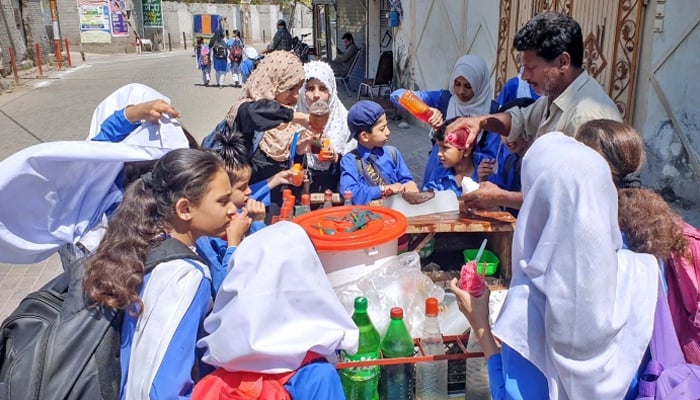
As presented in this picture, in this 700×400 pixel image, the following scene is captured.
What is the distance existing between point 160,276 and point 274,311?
394mm

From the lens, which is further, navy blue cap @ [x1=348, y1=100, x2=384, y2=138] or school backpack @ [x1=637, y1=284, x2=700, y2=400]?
navy blue cap @ [x1=348, y1=100, x2=384, y2=138]

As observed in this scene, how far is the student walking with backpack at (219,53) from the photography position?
1791cm

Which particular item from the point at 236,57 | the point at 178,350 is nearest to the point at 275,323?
the point at 178,350

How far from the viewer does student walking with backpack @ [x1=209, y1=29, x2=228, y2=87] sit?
1791 centimetres

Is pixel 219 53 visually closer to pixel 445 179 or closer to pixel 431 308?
pixel 445 179

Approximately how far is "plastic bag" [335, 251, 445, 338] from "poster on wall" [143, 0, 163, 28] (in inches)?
1611

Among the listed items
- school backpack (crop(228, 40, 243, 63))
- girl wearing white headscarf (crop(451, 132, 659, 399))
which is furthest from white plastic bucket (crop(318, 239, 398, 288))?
school backpack (crop(228, 40, 243, 63))

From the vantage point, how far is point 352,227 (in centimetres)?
209

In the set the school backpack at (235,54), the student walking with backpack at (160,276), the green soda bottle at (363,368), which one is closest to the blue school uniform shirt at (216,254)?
the student walking with backpack at (160,276)

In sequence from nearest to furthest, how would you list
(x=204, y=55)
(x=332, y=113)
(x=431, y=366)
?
(x=431, y=366) < (x=332, y=113) < (x=204, y=55)

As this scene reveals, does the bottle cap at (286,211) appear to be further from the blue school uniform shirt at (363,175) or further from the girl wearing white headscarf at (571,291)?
the girl wearing white headscarf at (571,291)

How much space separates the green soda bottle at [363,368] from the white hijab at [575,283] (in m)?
0.43

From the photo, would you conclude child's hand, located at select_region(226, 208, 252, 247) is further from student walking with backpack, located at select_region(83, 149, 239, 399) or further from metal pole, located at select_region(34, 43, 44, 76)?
A: metal pole, located at select_region(34, 43, 44, 76)

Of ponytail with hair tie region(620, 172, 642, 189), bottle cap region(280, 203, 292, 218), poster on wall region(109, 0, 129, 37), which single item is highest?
poster on wall region(109, 0, 129, 37)
